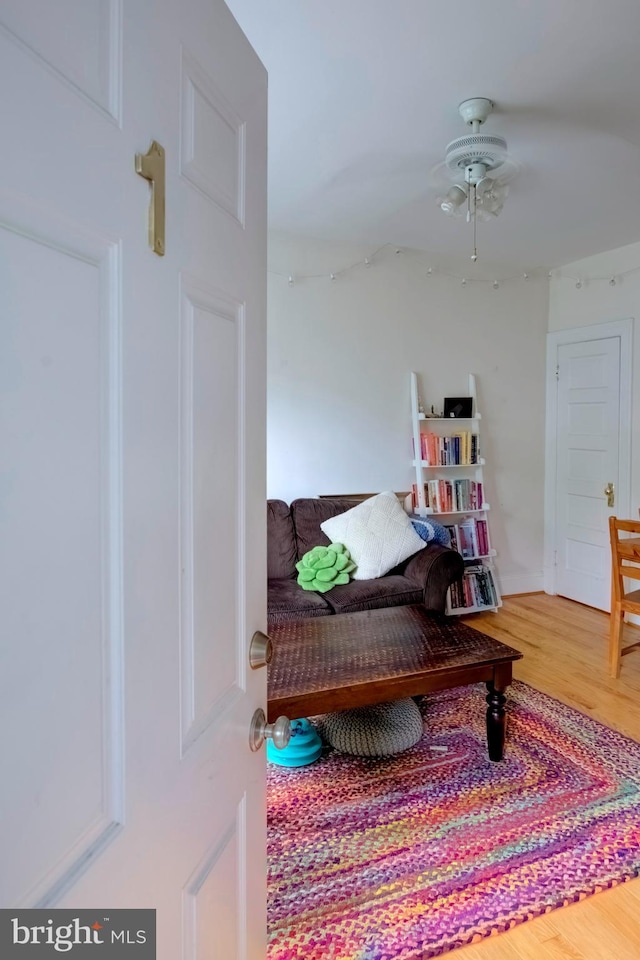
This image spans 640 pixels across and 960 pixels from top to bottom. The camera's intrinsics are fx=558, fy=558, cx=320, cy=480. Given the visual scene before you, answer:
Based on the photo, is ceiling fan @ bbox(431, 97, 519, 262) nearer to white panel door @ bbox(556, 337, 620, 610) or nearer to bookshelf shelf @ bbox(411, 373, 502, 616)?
bookshelf shelf @ bbox(411, 373, 502, 616)

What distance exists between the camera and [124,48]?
539 mm

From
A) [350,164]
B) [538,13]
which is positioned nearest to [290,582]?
[350,164]

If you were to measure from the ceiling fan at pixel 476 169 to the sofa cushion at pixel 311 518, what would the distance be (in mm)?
1829

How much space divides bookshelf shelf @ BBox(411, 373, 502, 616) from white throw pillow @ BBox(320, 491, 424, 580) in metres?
0.58

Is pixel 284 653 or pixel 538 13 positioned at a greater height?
pixel 538 13

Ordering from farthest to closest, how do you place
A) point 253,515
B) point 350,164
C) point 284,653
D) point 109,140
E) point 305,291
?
point 305,291, point 350,164, point 284,653, point 253,515, point 109,140

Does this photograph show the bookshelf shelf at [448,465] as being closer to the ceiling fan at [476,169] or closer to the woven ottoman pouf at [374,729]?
the ceiling fan at [476,169]

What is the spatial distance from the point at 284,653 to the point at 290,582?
3.63 feet

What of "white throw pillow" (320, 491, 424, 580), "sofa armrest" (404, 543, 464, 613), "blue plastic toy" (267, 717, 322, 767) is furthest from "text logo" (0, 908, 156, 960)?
"white throw pillow" (320, 491, 424, 580)

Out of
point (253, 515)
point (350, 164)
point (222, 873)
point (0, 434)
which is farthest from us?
point (350, 164)

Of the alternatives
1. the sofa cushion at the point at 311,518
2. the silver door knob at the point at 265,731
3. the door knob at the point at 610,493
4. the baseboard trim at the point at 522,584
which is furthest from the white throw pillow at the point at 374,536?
the silver door knob at the point at 265,731

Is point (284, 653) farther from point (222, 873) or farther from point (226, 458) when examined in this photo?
point (226, 458)

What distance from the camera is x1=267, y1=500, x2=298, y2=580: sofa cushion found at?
3430 millimetres

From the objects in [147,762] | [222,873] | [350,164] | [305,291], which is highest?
[350,164]
